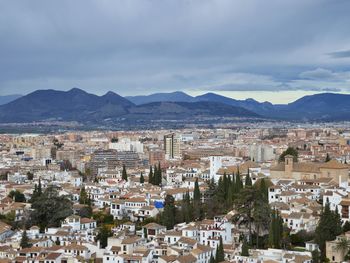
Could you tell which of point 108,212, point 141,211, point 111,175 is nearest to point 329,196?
point 141,211

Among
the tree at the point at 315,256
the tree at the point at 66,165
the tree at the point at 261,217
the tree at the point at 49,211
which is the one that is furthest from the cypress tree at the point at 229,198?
the tree at the point at 66,165

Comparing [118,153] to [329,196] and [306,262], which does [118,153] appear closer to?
[329,196]

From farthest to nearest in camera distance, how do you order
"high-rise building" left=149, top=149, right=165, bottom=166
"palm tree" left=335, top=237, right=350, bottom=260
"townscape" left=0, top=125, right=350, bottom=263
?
1. "high-rise building" left=149, top=149, right=165, bottom=166
2. "townscape" left=0, top=125, right=350, bottom=263
3. "palm tree" left=335, top=237, right=350, bottom=260

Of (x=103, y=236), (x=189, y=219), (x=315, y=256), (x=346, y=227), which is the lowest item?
(x=103, y=236)

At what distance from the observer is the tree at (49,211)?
38.6 metres

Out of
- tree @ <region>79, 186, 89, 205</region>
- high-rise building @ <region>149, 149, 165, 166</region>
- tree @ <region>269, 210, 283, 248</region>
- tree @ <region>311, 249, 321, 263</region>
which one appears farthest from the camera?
high-rise building @ <region>149, 149, 165, 166</region>

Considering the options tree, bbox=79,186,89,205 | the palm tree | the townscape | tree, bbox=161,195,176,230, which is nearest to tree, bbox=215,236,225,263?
the townscape

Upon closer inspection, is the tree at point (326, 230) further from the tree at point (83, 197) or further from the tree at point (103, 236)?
the tree at point (83, 197)

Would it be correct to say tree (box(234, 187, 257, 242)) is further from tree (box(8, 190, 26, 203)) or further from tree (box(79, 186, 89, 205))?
tree (box(8, 190, 26, 203))

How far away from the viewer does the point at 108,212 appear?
41.2 metres

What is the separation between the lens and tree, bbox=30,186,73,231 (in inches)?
1521

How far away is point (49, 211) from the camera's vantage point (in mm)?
39344

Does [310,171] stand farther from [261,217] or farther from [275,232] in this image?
[275,232]

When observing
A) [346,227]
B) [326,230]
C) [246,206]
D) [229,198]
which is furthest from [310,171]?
[326,230]
